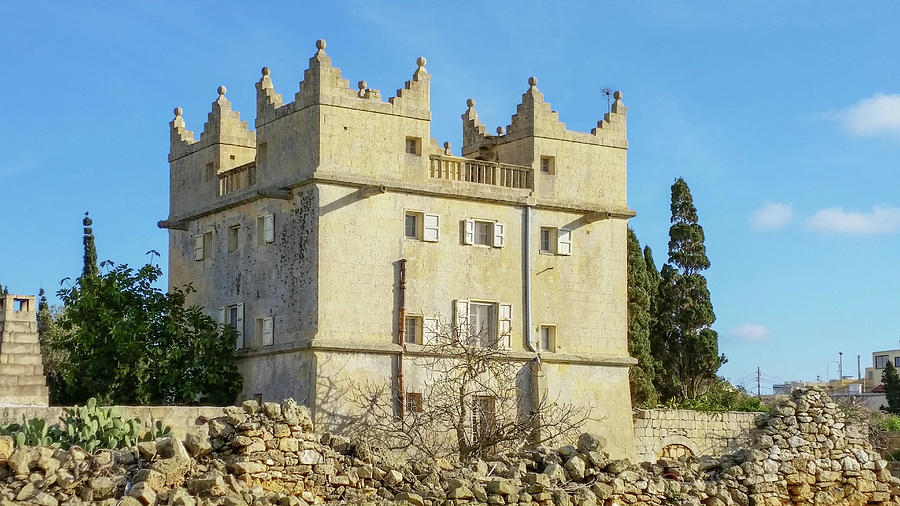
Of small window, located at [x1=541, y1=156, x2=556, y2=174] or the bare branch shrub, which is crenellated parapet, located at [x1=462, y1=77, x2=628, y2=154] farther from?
the bare branch shrub

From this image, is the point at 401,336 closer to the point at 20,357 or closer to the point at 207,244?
the point at 207,244

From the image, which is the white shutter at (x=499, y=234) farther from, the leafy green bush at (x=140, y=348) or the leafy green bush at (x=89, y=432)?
the leafy green bush at (x=89, y=432)

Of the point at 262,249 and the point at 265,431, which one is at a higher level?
the point at 262,249

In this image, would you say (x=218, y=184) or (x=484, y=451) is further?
(x=218, y=184)

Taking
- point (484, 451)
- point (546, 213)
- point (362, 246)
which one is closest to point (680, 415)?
point (546, 213)

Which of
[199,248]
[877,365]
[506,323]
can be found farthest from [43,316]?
[877,365]

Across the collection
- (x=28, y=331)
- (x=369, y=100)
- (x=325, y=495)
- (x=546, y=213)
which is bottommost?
(x=325, y=495)

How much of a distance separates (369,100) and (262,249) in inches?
182

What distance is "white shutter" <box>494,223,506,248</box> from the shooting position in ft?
125

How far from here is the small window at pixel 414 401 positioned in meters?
35.9

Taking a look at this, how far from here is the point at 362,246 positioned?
36.1m

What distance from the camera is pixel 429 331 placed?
36.7 m

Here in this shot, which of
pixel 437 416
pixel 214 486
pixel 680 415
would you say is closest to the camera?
pixel 214 486

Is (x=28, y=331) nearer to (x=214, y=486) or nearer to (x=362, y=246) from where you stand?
(x=362, y=246)
